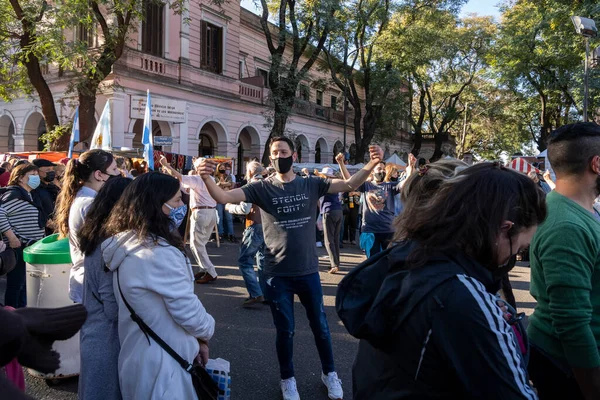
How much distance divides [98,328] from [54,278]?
1.53 meters

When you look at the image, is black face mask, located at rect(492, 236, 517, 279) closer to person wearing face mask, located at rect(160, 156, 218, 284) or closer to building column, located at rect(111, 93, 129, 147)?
person wearing face mask, located at rect(160, 156, 218, 284)

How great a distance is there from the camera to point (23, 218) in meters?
A: 5.27

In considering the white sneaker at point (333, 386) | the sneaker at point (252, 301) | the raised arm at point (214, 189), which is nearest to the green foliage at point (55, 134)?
the sneaker at point (252, 301)

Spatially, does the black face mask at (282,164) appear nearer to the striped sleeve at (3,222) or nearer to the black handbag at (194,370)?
the black handbag at (194,370)

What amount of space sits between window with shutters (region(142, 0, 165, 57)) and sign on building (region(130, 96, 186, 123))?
1.99 m

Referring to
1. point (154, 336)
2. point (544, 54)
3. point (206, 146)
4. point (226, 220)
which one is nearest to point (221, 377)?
point (154, 336)

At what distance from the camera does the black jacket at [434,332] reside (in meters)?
1.17

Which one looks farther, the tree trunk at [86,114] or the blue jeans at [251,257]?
the tree trunk at [86,114]

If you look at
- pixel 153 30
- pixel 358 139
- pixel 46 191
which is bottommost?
pixel 46 191

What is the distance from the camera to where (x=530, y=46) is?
828 inches

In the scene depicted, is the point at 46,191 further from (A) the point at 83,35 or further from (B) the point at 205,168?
(A) the point at 83,35

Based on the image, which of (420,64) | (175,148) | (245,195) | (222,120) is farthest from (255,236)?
(420,64)

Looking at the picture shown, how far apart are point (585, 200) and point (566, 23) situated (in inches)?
814

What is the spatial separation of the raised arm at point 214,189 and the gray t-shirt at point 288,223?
0.23 feet
